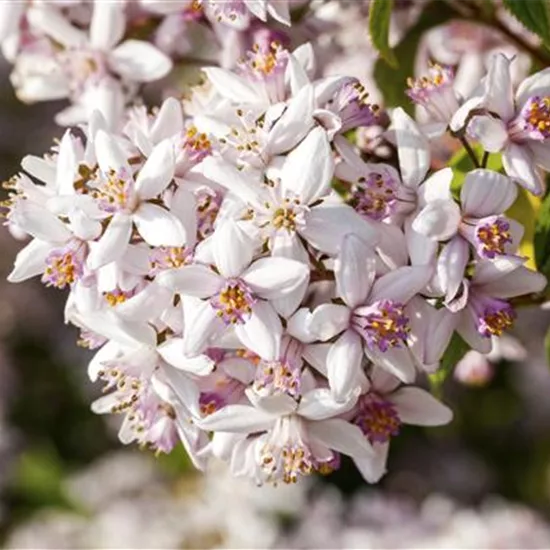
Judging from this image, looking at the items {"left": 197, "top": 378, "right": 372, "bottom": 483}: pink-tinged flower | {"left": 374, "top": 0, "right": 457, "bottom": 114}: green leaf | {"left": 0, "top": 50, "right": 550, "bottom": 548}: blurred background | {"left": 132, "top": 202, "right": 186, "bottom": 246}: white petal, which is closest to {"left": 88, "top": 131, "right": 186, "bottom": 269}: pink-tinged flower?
{"left": 132, "top": 202, "right": 186, "bottom": 246}: white petal

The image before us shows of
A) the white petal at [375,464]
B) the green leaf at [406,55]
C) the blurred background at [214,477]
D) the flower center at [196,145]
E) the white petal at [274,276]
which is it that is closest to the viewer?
the white petal at [274,276]

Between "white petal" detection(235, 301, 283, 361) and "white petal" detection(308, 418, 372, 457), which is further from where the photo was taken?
"white petal" detection(308, 418, 372, 457)

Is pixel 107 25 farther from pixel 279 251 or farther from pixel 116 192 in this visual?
pixel 279 251

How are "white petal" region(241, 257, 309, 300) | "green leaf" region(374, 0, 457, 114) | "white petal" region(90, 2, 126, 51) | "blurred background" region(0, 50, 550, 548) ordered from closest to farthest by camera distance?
1. "white petal" region(241, 257, 309, 300)
2. "white petal" region(90, 2, 126, 51)
3. "green leaf" region(374, 0, 457, 114)
4. "blurred background" region(0, 50, 550, 548)

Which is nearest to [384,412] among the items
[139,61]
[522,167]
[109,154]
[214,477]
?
[522,167]

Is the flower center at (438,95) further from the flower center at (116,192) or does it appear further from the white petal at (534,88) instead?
the flower center at (116,192)

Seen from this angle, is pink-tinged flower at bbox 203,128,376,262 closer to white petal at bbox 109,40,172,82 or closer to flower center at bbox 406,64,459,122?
flower center at bbox 406,64,459,122

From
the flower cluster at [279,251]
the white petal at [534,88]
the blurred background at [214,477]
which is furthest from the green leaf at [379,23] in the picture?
the blurred background at [214,477]
